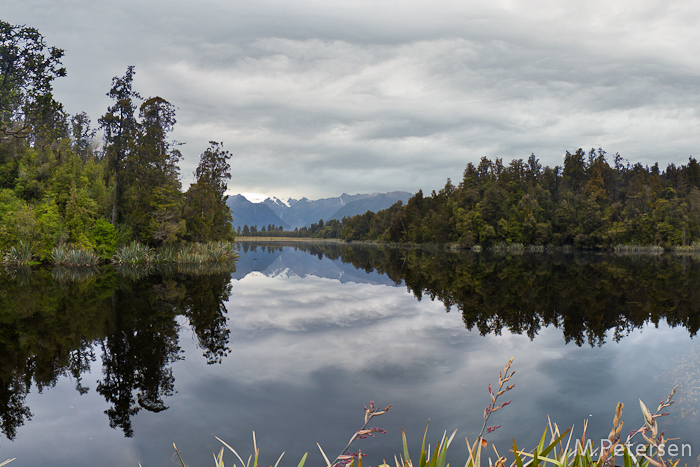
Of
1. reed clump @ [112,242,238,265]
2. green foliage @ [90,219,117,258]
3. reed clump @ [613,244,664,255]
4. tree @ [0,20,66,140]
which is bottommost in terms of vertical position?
reed clump @ [613,244,664,255]

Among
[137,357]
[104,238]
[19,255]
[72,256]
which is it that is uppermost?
[104,238]

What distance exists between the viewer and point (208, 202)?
3762cm

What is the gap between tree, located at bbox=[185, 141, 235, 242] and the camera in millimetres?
37062

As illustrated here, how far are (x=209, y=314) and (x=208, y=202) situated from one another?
2576 cm

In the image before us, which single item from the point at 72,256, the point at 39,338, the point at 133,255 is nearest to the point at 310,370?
the point at 39,338

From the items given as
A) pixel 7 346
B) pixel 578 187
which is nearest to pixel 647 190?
pixel 578 187

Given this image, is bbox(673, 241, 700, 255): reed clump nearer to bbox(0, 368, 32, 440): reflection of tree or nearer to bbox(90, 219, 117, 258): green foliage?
bbox(90, 219, 117, 258): green foliage

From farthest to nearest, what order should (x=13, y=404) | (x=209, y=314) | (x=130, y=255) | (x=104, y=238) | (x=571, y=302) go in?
(x=104, y=238), (x=130, y=255), (x=571, y=302), (x=209, y=314), (x=13, y=404)

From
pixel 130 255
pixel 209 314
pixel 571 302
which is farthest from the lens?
pixel 130 255

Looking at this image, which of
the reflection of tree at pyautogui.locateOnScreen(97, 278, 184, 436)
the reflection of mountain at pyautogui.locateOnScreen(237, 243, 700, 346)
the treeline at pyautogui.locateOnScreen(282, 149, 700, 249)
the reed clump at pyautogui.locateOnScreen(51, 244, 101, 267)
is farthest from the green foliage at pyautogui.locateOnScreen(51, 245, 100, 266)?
the treeline at pyautogui.locateOnScreen(282, 149, 700, 249)

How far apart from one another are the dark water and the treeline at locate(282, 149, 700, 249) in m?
58.3

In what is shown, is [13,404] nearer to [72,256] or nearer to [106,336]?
[106,336]

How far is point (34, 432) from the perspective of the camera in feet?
18.4

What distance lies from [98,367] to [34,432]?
2.58m
